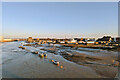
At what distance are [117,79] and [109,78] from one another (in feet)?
1.83

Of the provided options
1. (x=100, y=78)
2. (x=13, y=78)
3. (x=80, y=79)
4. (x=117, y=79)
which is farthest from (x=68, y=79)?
(x=13, y=78)

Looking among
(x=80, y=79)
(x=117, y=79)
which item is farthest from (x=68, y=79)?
(x=117, y=79)

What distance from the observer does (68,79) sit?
5418mm

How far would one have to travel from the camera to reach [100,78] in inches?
220

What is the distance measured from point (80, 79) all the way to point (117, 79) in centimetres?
308

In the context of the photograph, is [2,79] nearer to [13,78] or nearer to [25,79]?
[13,78]

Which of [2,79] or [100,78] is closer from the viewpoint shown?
[2,79]

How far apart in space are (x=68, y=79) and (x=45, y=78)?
A: 6.25 feet

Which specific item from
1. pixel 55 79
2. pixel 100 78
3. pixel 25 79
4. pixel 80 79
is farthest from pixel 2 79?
pixel 100 78

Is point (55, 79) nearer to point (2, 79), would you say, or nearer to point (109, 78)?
point (2, 79)

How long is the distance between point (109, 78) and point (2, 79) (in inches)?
345

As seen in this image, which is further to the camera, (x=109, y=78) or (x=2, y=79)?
(x=109, y=78)

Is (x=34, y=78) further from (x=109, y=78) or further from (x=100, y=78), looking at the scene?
(x=109, y=78)

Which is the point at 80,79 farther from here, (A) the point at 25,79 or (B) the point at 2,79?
(B) the point at 2,79
